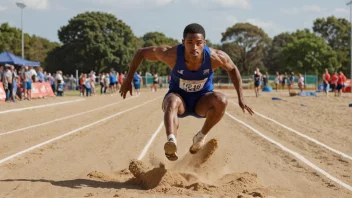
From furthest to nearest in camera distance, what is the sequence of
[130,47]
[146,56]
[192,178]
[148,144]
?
[130,47] < [148,144] < [146,56] < [192,178]

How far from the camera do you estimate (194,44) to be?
591 centimetres

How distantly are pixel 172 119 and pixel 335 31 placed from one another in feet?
275

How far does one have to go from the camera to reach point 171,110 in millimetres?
5898

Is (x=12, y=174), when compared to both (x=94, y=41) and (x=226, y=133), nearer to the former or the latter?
(x=226, y=133)

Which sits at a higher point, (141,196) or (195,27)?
(195,27)

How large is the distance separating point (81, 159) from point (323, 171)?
12.2 ft

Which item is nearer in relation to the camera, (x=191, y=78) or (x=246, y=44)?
(x=191, y=78)

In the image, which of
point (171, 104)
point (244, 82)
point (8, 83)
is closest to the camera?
point (171, 104)

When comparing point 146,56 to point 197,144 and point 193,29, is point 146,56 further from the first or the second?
point 197,144

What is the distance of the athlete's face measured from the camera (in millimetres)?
5883

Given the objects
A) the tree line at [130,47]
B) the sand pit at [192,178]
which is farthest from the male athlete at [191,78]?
the tree line at [130,47]

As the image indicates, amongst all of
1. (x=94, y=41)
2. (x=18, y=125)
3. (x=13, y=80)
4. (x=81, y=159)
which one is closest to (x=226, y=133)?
(x=81, y=159)

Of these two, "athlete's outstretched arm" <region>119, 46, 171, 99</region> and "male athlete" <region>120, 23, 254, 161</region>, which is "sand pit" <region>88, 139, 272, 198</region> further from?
"athlete's outstretched arm" <region>119, 46, 171, 99</region>

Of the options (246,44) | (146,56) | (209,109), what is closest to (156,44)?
(246,44)
